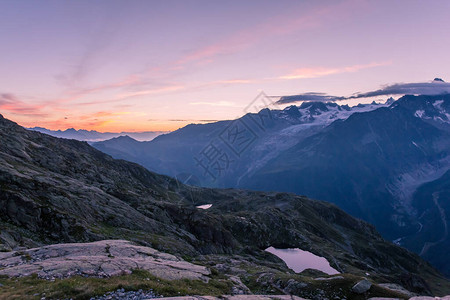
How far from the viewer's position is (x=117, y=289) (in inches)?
1030

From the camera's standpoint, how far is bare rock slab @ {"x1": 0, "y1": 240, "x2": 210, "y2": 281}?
30.3 meters

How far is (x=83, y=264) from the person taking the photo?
32.6 meters

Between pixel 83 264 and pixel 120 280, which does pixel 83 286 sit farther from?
pixel 83 264

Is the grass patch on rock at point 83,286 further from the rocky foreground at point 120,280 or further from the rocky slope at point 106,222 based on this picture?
the rocky slope at point 106,222

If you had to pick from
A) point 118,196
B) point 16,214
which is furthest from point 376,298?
point 118,196

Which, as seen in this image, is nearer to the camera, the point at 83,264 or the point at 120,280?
the point at 120,280

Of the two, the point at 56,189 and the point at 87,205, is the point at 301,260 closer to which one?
the point at 87,205

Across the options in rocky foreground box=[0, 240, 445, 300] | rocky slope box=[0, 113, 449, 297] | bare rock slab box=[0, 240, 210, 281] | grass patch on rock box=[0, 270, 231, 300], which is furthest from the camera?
rocky slope box=[0, 113, 449, 297]

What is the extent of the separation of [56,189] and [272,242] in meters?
122

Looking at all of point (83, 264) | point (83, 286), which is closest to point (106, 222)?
point (83, 264)

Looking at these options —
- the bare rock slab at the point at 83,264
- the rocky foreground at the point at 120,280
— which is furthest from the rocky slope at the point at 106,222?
the bare rock slab at the point at 83,264

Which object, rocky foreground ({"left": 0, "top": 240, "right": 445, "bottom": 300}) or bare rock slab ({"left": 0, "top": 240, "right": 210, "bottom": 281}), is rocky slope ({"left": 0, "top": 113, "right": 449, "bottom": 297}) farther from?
bare rock slab ({"left": 0, "top": 240, "right": 210, "bottom": 281})

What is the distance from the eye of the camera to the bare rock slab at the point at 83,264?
99.4ft

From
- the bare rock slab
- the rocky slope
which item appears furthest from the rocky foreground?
the rocky slope
